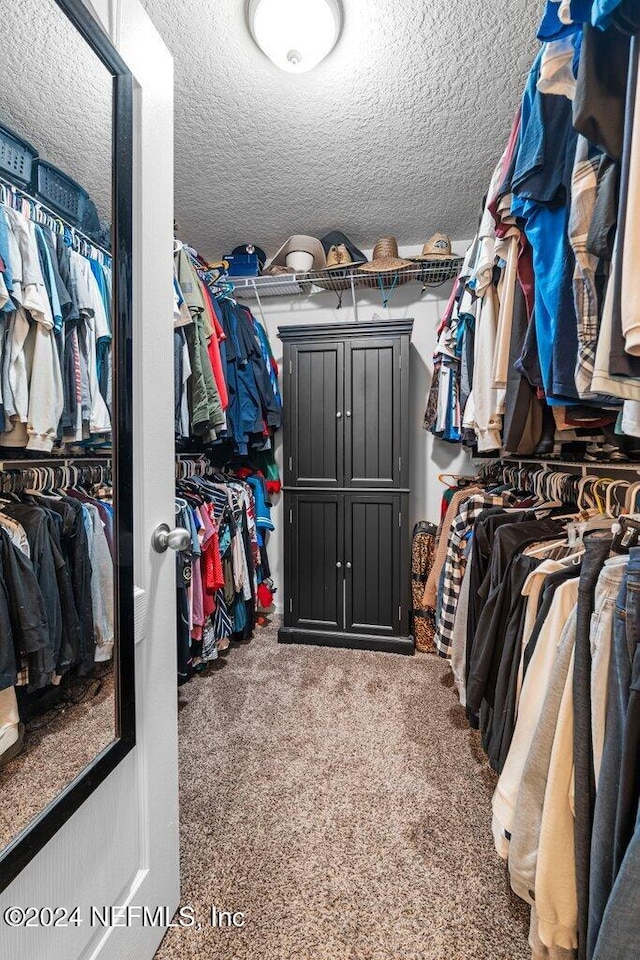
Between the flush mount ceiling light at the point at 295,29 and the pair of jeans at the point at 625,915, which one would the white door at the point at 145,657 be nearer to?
the flush mount ceiling light at the point at 295,29

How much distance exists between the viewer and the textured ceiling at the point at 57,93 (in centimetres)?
62

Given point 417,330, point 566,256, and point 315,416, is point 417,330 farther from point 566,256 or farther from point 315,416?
point 566,256

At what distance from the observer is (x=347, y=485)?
271 centimetres

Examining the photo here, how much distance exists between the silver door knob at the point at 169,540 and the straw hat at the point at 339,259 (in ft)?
7.19

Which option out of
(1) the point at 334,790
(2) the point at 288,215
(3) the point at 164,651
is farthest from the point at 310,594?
(2) the point at 288,215

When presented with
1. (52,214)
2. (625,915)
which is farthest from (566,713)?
(52,214)

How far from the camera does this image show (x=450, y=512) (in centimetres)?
217

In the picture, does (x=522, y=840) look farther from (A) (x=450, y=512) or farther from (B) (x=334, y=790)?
(A) (x=450, y=512)

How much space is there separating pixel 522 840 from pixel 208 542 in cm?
179

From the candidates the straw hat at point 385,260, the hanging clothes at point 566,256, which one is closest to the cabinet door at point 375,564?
the hanging clothes at point 566,256

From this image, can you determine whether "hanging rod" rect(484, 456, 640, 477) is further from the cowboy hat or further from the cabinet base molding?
the cowboy hat

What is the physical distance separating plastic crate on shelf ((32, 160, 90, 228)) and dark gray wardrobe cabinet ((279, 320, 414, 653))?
2011 millimetres

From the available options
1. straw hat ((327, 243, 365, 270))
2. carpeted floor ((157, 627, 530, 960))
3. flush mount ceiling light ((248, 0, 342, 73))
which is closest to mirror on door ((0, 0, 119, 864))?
carpeted floor ((157, 627, 530, 960))

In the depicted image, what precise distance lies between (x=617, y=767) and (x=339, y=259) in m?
2.69
